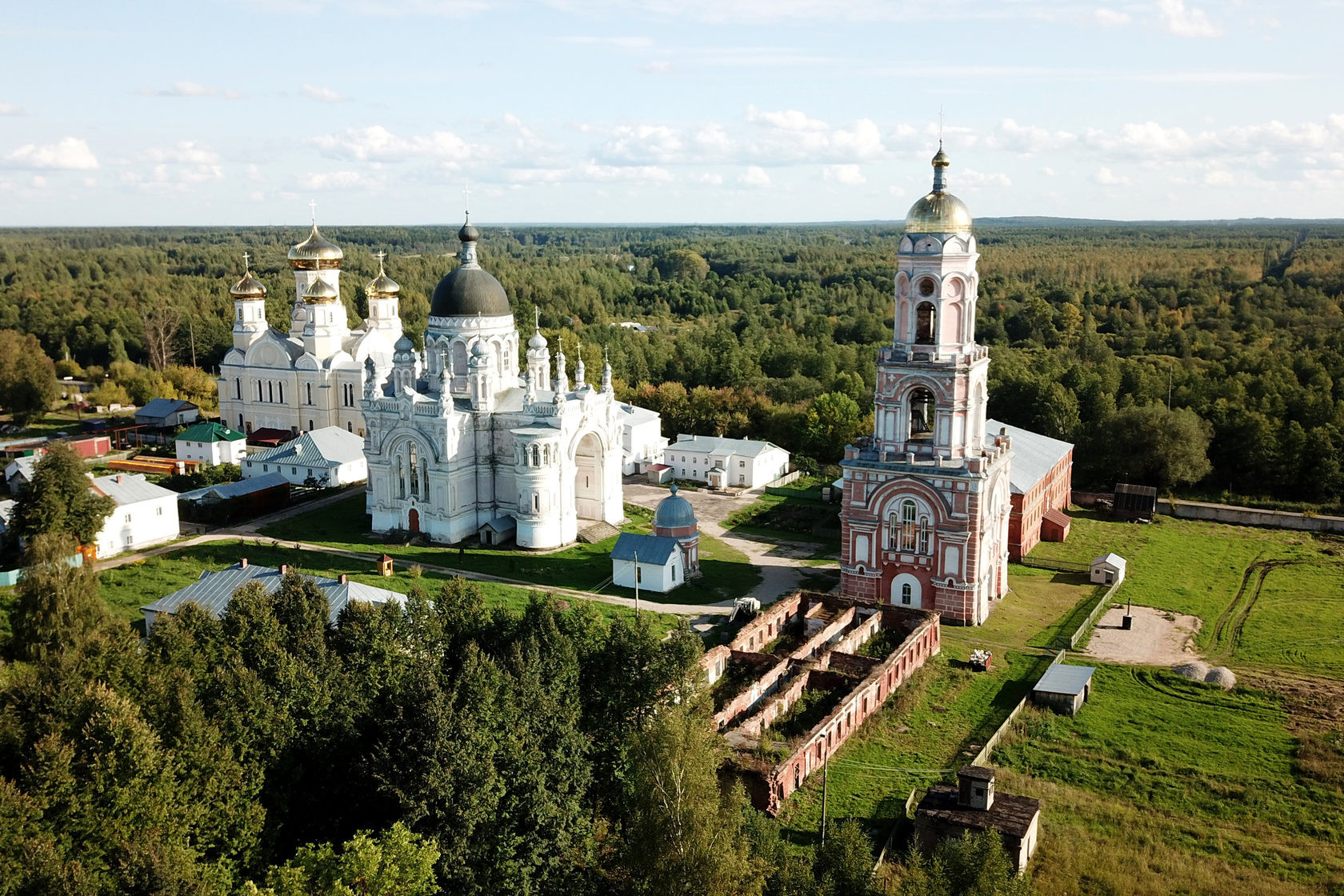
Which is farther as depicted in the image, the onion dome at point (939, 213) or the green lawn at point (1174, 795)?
the onion dome at point (939, 213)

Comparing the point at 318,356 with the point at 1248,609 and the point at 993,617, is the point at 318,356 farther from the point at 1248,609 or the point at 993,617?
the point at 1248,609

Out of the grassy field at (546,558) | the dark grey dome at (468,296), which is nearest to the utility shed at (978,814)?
the grassy field at (546,558)

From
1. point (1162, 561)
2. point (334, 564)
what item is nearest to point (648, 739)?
point (334, 564)

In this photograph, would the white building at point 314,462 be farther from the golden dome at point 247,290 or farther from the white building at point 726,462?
the white building at point 726,462

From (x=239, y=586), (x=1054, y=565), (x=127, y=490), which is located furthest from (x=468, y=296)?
(x=1054, y=565)

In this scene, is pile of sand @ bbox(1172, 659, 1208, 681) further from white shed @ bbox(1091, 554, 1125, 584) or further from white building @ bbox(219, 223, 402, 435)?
white building @ bbox(219, 223, 402, 435)

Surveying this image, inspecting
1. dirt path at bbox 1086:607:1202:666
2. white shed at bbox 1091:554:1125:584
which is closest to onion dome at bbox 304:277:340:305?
white shed at bbox 1091:554:1125:584
